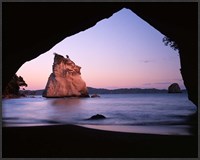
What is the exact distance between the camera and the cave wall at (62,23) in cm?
1077

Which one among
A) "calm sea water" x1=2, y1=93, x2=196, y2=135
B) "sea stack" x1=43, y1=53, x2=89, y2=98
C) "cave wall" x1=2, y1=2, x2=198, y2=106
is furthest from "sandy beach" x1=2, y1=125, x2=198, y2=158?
"sea stack" x1=43, y1=53, x2=89, y2=98

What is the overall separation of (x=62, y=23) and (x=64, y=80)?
280 feet

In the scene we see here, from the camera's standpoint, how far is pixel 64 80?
9656 centimetres

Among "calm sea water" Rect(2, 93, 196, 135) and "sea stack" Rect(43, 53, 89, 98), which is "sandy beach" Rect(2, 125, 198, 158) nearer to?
"calm sea water" Rect(2, 93, 196, 135)

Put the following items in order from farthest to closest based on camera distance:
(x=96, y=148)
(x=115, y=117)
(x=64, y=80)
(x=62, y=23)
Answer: (x=64, y=80), (x=115, y=117), (x=62, y=23), (x=96, y=148)

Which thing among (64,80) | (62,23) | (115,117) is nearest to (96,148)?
(62,23)

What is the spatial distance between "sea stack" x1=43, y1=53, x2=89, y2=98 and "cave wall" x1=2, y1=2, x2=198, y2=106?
263ft

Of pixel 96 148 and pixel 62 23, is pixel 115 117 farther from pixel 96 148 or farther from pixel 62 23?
pixel 96 148

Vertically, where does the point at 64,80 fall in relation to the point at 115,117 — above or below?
above

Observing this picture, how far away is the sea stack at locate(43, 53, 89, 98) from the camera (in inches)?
3693

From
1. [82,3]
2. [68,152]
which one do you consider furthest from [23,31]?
[68,152]

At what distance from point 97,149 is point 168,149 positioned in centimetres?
247

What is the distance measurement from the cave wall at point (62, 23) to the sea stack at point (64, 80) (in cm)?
8004

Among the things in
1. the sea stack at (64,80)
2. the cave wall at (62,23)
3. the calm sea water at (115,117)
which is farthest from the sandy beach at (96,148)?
the sea stack at (64,80)
